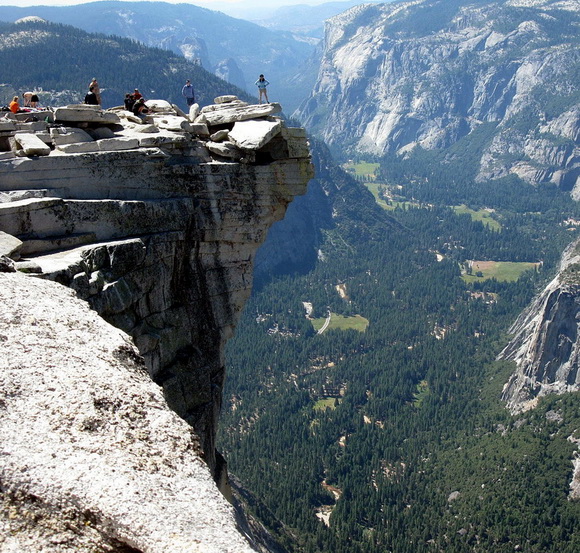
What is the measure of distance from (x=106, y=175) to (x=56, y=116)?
12.7ft

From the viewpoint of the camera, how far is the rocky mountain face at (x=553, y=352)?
142125mm

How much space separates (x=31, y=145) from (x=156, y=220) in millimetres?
4847

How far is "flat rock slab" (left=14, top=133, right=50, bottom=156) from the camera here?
26.0 metres

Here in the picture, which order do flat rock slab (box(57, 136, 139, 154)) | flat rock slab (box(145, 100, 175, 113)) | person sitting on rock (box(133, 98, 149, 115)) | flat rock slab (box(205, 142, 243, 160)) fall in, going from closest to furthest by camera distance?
flat rock slab (box(57, 136, 139, 154)) → flat rock slab (box(205, 142, 243, 160)) → person sitting on rock (box(133, 98, 149, 115)) → flat rock slab (box(145, 100, 175, 113))

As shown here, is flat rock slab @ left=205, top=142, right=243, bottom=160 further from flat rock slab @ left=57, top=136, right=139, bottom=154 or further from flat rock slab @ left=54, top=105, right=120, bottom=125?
flat rock slab @ left=54, top=105, right=120, bottom=125

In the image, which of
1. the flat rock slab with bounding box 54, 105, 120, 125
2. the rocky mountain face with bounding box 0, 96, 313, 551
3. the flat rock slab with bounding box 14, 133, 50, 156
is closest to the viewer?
the rocky mountain face with bounding box 0, 96, 313, 551

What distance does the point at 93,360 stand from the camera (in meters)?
14.8

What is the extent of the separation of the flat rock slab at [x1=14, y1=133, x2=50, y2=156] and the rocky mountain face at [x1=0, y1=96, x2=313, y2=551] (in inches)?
2.8

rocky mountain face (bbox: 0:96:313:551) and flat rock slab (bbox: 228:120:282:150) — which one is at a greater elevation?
flat rock slab (bbox: 228:120:282:150)

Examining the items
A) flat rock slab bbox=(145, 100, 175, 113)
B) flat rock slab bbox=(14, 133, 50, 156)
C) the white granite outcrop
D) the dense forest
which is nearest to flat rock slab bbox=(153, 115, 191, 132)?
flat rock slab bbox=(145, 100, 175, 113)

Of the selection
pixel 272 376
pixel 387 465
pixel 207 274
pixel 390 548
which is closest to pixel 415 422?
pixel 387 465

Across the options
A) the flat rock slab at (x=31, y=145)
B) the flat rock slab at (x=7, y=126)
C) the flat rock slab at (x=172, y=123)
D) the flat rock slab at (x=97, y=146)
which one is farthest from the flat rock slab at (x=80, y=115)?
the flat rock slab at (x=172, y=123)

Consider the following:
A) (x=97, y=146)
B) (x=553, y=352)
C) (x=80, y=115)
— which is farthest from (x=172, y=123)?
(x=553, y=352)

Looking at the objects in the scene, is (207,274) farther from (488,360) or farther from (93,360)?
(488,360)
